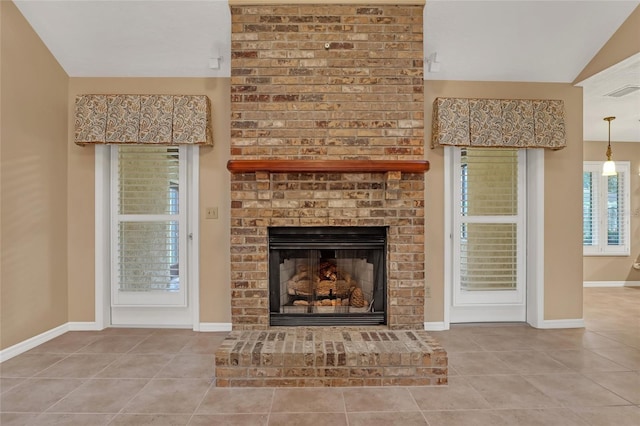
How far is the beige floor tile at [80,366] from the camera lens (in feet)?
8.23

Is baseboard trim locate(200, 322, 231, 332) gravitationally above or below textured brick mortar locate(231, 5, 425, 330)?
below

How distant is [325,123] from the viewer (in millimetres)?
2836

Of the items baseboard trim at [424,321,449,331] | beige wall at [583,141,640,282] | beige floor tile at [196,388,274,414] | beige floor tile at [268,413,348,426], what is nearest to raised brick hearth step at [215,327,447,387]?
beige floor tile at [196,388,274,414]

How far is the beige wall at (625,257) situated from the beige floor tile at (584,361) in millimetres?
3515

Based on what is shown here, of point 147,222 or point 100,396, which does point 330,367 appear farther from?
point 147,222

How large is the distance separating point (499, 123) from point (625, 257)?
4.21 meters

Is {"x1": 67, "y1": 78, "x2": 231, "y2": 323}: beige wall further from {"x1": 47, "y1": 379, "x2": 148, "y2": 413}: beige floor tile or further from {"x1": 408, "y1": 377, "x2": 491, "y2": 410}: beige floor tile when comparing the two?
{"x1": 408, "y1": 377, "x2": 491, "y2": 410}: beige floor tile

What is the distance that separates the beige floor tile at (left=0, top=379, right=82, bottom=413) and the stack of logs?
1611mm

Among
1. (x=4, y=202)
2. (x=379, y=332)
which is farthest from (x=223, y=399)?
(x=4, y=202)

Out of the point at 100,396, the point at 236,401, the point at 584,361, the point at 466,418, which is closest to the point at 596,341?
the point at 584,361

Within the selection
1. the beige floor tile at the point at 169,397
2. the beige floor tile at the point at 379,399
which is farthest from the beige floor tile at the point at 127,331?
the beige floor tile at the point at 379,399

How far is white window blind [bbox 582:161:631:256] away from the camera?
5.71 meters

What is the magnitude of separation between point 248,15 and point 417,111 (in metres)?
1.51

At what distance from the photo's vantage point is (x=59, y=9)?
2945 millimetres
